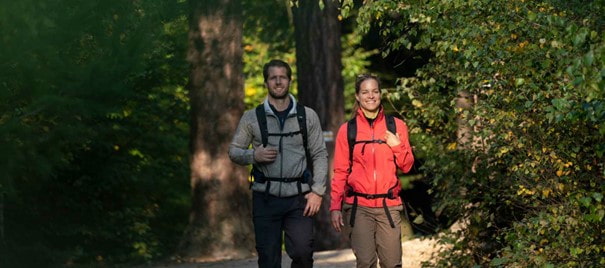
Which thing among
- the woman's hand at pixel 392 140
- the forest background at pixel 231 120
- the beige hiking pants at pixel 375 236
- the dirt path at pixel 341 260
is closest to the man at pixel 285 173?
the beige hiking pants at pixel 375 236

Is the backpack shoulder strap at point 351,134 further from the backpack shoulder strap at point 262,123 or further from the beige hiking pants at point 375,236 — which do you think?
the backpack shoulder strap at point 262,123

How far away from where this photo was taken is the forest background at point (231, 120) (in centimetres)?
942

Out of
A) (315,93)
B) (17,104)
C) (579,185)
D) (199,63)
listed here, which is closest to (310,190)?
(579,185)

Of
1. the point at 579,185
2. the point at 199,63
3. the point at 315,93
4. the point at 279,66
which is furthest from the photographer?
the point at 315,93

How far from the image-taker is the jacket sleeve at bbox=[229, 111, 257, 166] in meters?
9.03

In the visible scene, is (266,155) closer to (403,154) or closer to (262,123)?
(262,123)

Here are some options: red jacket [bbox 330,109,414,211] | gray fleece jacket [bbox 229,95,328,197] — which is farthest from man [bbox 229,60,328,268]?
red jacket [bbox 330,109,414,211]

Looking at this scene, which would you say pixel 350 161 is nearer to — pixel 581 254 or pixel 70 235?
pixel 581 254

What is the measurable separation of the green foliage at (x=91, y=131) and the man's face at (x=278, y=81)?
4550mm

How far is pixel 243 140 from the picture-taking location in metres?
9.16

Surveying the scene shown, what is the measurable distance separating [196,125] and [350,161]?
8586 millimetres

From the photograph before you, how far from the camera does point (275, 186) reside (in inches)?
355

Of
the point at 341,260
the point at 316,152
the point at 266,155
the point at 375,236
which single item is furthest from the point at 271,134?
the point at 341,260

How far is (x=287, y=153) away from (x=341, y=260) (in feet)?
22.5
